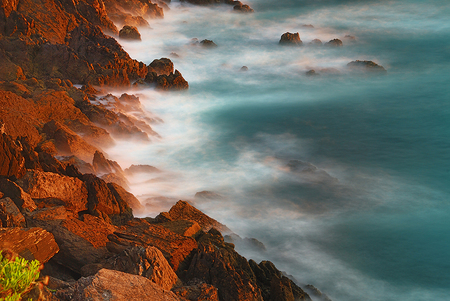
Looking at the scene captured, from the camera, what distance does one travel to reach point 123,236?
1074cm

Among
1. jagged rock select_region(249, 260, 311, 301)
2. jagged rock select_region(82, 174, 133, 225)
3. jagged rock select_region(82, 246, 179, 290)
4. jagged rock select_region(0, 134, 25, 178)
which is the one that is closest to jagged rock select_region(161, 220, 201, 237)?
jagged rock select_region(82, 174, 133, 225)

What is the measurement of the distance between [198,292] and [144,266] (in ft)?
4.16

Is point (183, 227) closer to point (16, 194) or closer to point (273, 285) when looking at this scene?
point (273, 285)

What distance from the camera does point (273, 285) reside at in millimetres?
11062

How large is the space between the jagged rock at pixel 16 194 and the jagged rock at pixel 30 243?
209 centimetres

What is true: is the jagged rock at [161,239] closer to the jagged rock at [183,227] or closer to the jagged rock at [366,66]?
the jagged rock at [183,227]

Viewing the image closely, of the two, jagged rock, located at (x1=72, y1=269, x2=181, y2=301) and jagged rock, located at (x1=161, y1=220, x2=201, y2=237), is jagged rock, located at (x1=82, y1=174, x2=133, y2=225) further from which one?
jagged rock, located at (x1=72, y1=269, x2=181, y2=301)

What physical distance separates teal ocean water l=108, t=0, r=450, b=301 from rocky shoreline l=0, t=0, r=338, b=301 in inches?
88.6

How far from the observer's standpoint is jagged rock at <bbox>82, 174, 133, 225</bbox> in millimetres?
12648

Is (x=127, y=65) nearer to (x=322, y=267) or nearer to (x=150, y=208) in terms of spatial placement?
(x=150, y=208)

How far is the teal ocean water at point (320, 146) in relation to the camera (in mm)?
16438

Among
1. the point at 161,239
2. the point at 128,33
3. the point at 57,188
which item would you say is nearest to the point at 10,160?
the point at 57,188

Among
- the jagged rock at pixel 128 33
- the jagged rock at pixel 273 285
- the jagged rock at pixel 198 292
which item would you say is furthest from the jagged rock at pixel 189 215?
the jagged rock at pixel 128 33

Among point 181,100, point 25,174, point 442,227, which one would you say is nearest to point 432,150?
point 442,227
